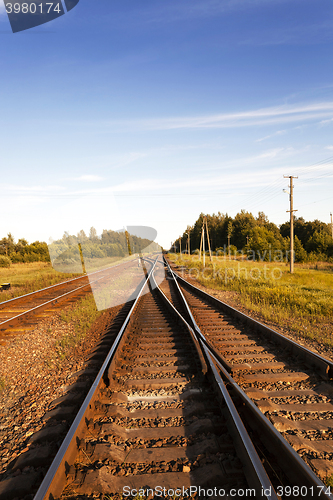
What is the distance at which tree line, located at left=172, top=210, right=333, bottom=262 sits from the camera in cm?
6141

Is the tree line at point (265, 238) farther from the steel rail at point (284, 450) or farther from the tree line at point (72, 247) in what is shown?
the steel rail at point (284, 450)

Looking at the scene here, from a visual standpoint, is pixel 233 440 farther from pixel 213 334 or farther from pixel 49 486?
pixel 213 334

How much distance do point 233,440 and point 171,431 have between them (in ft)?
2.17

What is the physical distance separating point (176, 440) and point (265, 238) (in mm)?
85368

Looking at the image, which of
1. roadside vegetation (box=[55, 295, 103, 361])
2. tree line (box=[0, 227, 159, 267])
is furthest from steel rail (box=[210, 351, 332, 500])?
tree line (box=[0, 227, 159, 267])

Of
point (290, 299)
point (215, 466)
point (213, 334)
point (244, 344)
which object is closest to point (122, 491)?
point (215, 466)

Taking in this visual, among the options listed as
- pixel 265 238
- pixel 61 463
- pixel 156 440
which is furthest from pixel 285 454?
pixel 265 238

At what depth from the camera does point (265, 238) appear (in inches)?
3260

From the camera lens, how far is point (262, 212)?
130 m

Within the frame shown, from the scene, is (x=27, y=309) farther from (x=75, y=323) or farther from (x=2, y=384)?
(x=2, y=384)

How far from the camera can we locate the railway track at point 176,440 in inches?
87.0

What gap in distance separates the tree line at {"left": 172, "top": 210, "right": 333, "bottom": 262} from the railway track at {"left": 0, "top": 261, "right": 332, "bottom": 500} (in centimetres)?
4799

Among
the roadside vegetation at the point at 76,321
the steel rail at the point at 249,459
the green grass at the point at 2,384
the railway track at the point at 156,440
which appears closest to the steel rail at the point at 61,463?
the railway track at the point at 156,440

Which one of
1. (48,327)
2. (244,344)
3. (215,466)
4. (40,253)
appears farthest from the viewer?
(40,253)
